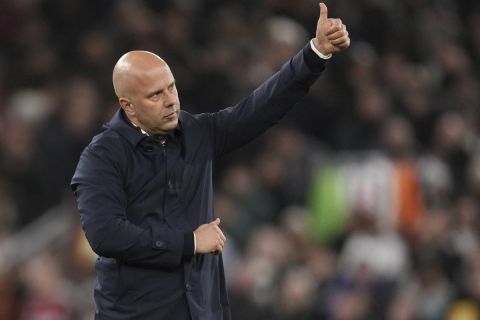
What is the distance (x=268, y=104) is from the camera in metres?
Result: 4.25

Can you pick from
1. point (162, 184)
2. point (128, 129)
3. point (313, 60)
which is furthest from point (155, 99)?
point (313, 60)

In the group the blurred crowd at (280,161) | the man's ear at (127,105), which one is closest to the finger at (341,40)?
the man's ear at (127,105)

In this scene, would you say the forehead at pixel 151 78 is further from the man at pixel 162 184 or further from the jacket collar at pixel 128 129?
the jacket collar at pixel 128 129

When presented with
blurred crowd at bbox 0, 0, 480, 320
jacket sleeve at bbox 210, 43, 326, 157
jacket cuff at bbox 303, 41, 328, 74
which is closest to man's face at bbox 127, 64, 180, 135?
jacket sleeve at bbox 210, 43, 326, 157

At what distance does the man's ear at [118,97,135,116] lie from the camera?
4082mm

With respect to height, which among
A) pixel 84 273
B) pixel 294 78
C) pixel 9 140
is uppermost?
pixel 294 78

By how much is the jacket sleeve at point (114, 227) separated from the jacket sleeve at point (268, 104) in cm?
45

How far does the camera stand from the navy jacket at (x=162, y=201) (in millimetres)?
3990

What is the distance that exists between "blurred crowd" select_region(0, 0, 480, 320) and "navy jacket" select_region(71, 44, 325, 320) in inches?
152

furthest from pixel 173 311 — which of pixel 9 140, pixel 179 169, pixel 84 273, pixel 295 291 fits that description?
pixel 9 140

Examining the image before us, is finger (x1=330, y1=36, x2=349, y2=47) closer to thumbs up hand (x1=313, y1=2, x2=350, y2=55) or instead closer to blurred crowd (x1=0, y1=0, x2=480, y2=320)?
thumbs up hand (x1=313, y1=2, x2=350, y2=55)

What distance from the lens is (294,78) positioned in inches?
166

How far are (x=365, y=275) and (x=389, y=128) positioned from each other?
170 centimetres

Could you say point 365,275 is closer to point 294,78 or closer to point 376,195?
point 376,195
